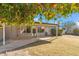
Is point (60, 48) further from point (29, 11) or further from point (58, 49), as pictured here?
point (29, 11)

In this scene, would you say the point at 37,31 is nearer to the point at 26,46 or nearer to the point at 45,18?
the point at 45,18

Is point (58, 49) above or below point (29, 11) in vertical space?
below

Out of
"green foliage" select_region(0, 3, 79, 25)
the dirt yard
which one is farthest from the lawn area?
"green foliage" select_region(0, 3, 79, 25)

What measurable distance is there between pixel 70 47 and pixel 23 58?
480cm

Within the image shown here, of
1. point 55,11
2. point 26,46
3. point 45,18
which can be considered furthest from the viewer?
point 26,46

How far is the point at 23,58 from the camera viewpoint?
146 inches

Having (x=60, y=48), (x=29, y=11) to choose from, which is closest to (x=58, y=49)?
(x=60, y=48)

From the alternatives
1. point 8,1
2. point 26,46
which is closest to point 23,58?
point 8,1

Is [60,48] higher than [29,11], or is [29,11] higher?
[29,11]

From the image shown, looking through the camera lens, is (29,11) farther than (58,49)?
No

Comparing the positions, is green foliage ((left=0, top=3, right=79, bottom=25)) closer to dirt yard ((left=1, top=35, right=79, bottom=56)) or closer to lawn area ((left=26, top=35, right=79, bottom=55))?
dirt yard ((left=1, top=35, right=79, bottom=56))

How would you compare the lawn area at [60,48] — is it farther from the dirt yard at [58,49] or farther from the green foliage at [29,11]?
the green foliage at [29,11]

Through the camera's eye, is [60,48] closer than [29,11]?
No

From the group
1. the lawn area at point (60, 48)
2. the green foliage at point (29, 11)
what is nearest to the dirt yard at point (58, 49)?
the lawn area at point (60, 48)
